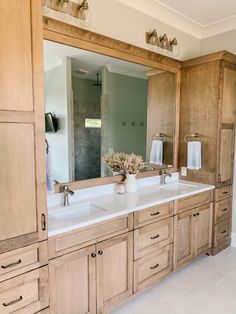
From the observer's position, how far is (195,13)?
9.36 ft

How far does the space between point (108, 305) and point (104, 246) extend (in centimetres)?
48

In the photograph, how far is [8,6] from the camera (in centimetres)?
119

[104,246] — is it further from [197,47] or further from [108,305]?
[197,47]

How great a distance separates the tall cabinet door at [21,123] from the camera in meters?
1.22

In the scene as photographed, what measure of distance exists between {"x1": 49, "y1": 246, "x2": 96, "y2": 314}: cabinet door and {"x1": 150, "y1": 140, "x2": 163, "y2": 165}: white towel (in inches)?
59.2

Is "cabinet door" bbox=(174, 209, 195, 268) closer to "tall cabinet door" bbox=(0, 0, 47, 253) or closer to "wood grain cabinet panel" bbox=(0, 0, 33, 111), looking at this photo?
"tall cabinet door" bbox=(0, 0, 47, 253)

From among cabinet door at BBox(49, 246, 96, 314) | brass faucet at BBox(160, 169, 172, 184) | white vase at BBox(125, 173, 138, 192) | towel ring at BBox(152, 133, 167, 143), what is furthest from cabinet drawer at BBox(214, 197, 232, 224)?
cabinet door at BBox(49, 246, 96, 314)

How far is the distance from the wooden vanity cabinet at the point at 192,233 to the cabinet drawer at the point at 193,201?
43 millimetres

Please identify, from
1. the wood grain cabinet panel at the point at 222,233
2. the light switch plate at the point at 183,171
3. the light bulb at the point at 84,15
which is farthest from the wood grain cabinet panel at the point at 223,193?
the light bulb at the point at 84,15

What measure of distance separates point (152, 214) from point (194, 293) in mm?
861

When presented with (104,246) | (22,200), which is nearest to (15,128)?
(22,200)

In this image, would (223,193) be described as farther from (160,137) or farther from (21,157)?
(21,157)

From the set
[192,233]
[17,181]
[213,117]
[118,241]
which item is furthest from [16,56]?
[192,233]

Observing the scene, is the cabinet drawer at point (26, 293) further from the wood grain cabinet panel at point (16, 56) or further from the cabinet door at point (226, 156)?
the cabinet door at point (226, 156)
